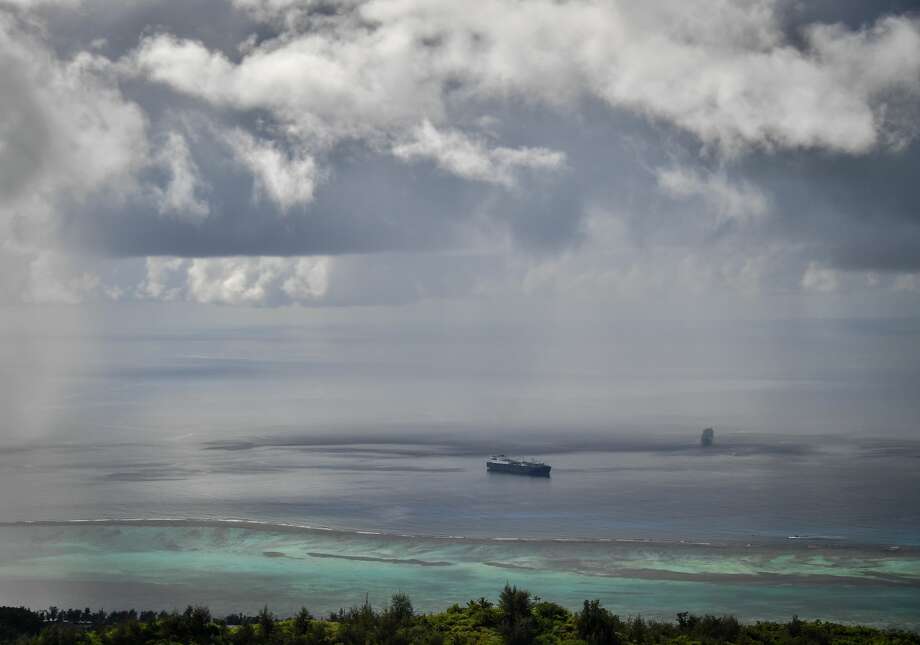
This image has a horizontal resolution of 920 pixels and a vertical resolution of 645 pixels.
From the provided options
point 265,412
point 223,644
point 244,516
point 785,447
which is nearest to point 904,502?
point 785,447

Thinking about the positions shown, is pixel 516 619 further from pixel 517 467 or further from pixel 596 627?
pixel 517 467

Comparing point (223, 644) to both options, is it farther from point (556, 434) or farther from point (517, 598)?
point (556, 434)

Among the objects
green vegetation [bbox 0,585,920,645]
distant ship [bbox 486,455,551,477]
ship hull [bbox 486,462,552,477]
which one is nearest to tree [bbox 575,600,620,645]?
green vegetation [bbox 0,585,920,645]

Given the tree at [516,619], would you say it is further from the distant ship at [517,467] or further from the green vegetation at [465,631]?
the distant ship at [517,467]

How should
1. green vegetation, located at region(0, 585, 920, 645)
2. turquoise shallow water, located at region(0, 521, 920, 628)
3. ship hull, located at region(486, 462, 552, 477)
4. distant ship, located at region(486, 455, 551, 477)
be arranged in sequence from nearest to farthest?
green vegetation, located at region(0, 585, 920, 645) < turquoise shallow water, located at region(0, 521, 920, 628) < ship hull, located at region(486, 462, 552, 477) < distant ship, located at region(486, 455, 551, 477)

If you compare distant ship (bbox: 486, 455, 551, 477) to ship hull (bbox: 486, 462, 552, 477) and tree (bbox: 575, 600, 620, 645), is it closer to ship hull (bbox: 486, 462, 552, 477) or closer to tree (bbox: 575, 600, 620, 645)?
ship hull (bbox: 486, 462, 552, 477)
